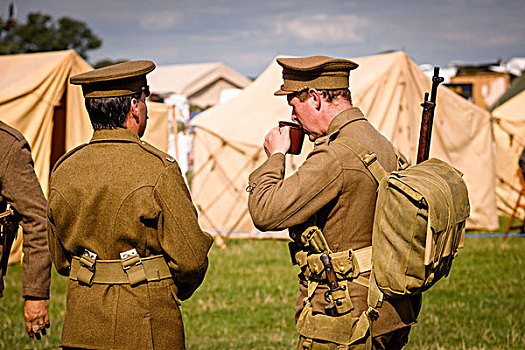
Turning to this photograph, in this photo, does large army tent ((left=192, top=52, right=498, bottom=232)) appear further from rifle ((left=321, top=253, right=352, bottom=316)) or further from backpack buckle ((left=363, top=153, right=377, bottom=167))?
rifle ((left=321, top=253, right=352, bottom=316))

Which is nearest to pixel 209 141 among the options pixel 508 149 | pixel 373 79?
pixel 373 79

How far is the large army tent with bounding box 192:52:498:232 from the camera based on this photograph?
10641 mm

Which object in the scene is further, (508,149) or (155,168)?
(508,149)

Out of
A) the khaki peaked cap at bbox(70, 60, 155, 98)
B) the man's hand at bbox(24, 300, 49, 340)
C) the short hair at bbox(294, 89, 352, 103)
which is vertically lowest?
the man's hand at bbox(24, 300, 49, 340)

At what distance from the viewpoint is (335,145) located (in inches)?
113

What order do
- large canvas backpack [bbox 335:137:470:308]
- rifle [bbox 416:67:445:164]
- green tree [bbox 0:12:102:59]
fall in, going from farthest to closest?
green tree [bbox 0:12:102:59], rifle [bbox 416:67:445:164], large canvas backpack [bbox 335:137:470:308]

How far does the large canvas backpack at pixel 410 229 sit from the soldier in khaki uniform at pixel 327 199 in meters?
0.10

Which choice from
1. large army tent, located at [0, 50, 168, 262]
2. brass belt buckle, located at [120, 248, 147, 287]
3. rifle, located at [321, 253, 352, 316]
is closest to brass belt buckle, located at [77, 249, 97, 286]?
brass belt buckle, located at [120, 248, 147, 287]

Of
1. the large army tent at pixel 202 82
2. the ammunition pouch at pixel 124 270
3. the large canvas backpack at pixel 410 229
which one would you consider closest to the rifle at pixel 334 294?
the large canvas backpack at pixel 410 229

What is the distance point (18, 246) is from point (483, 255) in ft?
21.3

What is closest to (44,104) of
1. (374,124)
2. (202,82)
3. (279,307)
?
(279,307)

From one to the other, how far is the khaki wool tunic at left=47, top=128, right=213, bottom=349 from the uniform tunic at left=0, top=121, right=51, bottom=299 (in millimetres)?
664

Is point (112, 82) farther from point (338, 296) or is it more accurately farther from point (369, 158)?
point (338, 296)

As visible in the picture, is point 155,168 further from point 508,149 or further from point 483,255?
point 508,149
